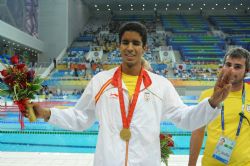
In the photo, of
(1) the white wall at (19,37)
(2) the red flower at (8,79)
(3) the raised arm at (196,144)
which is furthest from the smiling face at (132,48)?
(1) the white wall at (19,37)

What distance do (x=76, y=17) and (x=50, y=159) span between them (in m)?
26.7

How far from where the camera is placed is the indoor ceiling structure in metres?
32.9

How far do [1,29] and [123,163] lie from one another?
1921cm

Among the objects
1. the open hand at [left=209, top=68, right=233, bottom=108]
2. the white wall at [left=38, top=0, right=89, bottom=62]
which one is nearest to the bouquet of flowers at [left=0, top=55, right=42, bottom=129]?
the open hand at [left=209, top=68, right=233, bottom=108]

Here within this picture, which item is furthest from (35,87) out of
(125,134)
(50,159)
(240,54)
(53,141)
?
(53,141)

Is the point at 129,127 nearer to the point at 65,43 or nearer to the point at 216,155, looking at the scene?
the point at 216,155

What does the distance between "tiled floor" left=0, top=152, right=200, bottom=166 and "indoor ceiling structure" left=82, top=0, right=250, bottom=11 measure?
1155 inches

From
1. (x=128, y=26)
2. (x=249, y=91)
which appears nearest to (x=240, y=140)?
(x=249, y=91)

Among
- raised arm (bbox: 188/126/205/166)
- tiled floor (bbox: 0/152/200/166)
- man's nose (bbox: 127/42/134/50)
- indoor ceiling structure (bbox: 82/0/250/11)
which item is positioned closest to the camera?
man's nose (bbox: 127/42/134/50)

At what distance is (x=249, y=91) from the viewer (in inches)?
85.0

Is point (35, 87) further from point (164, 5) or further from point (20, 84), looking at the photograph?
point (164, 5)

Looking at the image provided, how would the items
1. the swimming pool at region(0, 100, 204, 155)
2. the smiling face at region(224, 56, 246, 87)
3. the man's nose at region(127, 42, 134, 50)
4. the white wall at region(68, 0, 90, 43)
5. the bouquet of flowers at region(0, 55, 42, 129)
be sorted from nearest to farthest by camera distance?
the bouquet of flowers at region(0, 55, 42, 129) < the man's nose at region(127, 42, 134, 50) < the smiling face at region(224, 56, 246, 87) < the swimming pool at region(0, 100, 204, 155) < the white wall at region(68, 0, 90, 43)

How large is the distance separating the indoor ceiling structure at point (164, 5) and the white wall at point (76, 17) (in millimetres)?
1072

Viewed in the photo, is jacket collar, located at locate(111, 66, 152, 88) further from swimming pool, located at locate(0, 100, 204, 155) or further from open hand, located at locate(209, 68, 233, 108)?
swimming pool, located at locate(0, 100, 204, 155)
